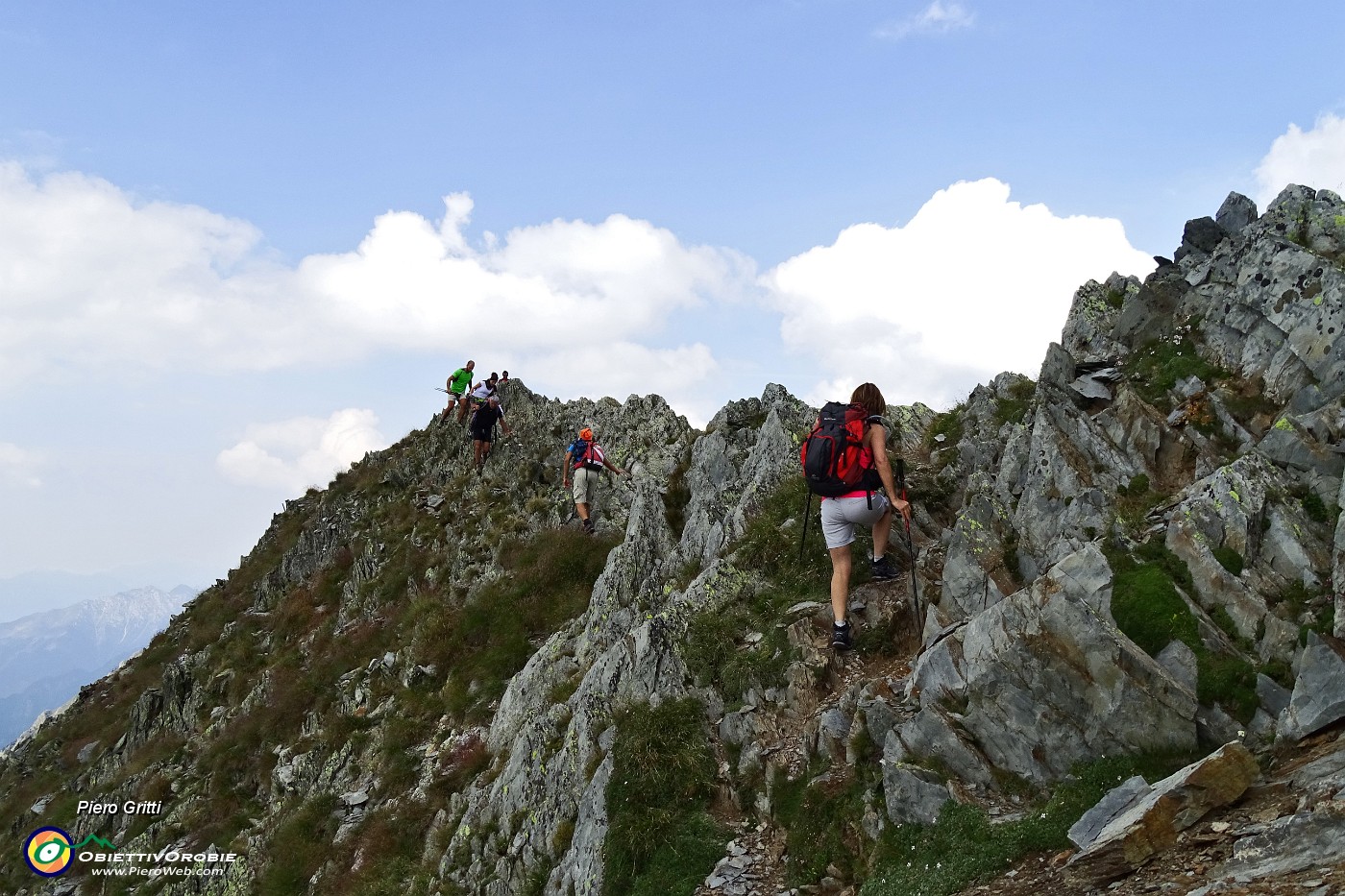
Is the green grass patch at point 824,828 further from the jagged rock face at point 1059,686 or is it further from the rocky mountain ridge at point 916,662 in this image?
the jagged rock face at point 1059,686

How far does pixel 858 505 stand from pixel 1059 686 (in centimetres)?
372

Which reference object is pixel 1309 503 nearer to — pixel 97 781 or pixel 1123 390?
pixel 1123 390

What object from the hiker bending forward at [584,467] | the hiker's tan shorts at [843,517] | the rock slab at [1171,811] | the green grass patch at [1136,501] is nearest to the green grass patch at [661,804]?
A: the hiker's tan shorts at [843,517]

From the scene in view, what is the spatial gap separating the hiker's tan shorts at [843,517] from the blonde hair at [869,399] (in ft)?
4.79

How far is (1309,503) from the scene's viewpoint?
8.97 meters

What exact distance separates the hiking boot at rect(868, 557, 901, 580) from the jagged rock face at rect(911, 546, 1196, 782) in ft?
9.92

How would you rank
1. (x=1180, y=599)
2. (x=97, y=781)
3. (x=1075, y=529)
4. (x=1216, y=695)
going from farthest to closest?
(x=97, y=781) → (x=1075, y=529) → (x=1180, y=599) → (x=1216, y=695)

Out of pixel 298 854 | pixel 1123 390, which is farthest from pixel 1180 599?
pixel 298 854

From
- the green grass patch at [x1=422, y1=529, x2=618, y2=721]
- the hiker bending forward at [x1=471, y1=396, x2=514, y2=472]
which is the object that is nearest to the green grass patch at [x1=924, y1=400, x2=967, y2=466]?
the green grass patch at [x1=422, y1=529, x2=618, y2=721]

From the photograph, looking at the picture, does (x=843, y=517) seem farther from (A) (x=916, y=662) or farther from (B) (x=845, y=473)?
(A) (x=916, y=662)

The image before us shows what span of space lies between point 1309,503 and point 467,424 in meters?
32.1

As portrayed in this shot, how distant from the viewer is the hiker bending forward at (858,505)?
433 inches

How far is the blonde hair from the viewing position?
11508mm

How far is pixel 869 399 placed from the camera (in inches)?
454
